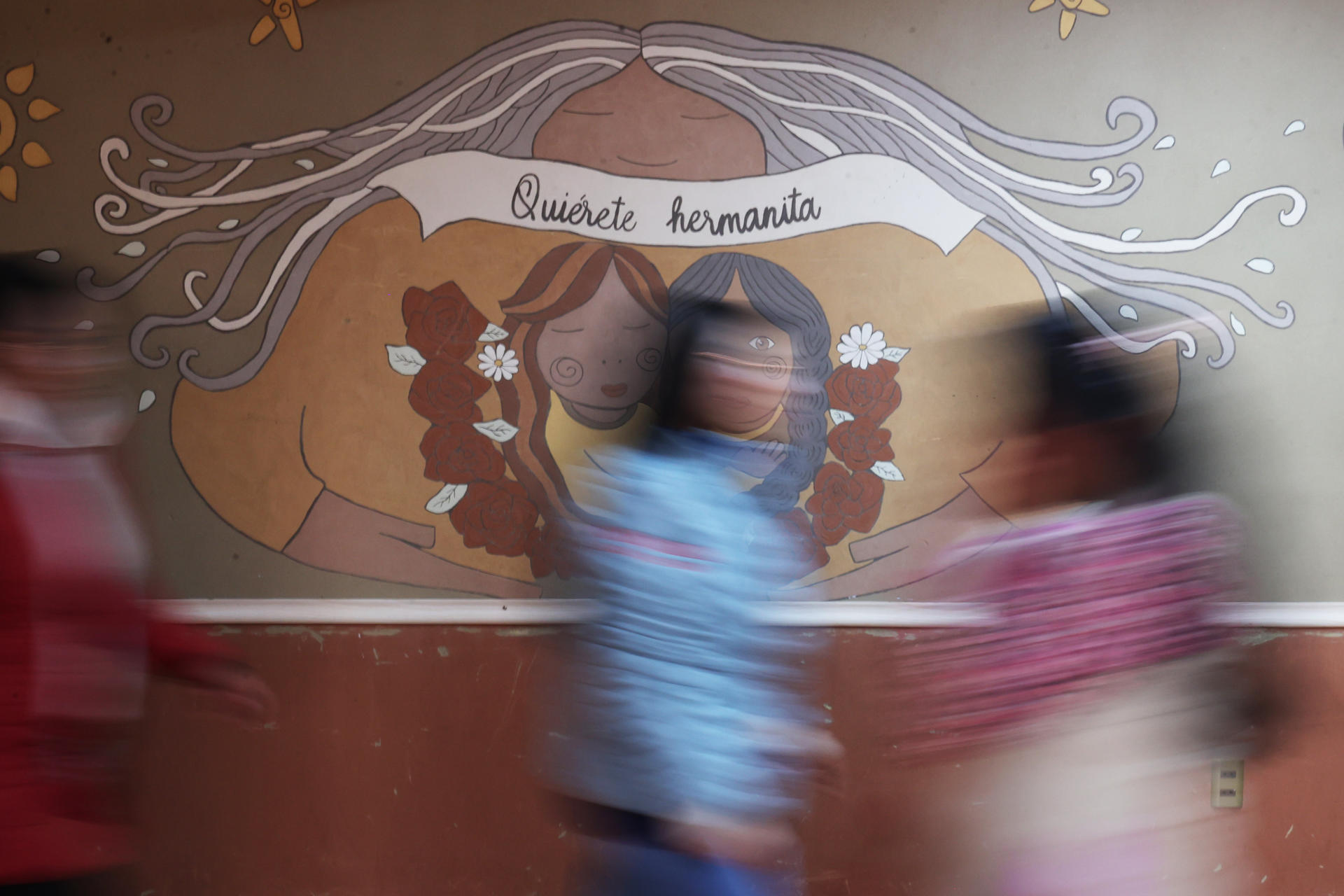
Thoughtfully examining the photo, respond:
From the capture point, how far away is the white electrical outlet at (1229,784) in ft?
7.45

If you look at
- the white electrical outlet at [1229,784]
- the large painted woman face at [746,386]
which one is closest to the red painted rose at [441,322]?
the large painted woman face at [746,386]

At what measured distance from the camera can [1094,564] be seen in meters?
1.27

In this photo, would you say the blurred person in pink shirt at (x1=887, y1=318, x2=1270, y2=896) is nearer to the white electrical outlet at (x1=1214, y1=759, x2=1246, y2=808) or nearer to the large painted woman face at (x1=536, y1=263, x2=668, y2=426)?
the white electrical outlet at (x1=1214, y1=759, x2=1246, y2=808)

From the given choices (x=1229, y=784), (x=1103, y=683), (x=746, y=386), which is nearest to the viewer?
(x=1103, y=683)

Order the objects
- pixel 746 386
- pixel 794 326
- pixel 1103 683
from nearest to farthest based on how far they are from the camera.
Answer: pixel 1103 683 < pixel 746 386 < pixel 794 326

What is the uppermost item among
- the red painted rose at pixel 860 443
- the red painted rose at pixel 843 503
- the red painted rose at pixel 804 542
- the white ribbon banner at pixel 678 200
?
the white ribbon banner at pixel 678 200

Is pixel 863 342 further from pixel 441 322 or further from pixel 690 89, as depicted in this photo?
pixel 441 322

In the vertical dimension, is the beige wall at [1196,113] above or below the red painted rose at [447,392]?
above

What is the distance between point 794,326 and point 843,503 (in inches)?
18.6

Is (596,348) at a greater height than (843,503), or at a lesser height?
greater

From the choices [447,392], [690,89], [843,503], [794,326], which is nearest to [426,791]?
[447,392]

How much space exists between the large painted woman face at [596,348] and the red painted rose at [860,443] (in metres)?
0.51

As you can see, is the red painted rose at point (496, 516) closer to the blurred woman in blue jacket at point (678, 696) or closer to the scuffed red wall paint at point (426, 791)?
the scuffed red wall paint at point (426, 791)

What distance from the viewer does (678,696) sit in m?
1.29
